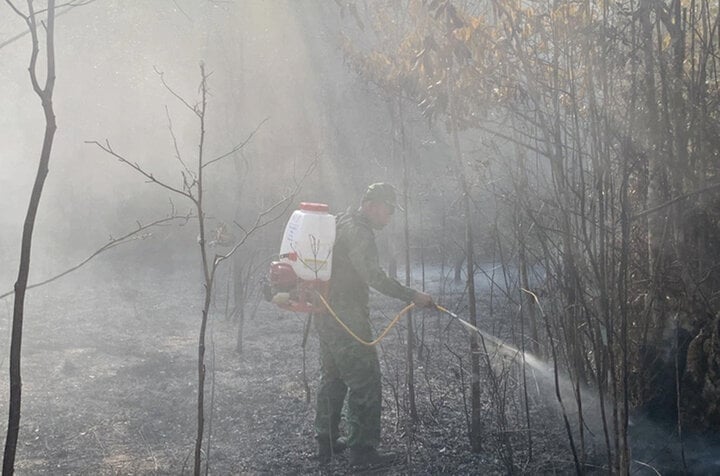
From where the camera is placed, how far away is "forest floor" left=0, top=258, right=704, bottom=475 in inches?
185

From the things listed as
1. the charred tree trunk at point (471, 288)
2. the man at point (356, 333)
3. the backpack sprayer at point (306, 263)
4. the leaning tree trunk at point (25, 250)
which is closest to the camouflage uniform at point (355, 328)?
the man at point (356, 333)

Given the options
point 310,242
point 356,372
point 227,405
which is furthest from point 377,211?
point 227,405

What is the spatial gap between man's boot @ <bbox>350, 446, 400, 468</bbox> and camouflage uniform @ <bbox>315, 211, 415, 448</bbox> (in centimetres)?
3

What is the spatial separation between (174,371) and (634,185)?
16.5ft

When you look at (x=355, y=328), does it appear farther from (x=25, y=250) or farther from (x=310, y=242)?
(x=25, y=250)

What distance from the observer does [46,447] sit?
524 centimetres

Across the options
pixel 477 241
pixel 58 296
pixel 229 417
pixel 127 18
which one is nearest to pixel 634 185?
pixel 229 417

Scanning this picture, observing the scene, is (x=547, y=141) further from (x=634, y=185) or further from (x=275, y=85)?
(x=275, y=85)

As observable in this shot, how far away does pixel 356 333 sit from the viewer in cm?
473

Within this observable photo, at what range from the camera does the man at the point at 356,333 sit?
468cm

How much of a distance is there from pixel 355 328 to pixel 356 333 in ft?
0.11

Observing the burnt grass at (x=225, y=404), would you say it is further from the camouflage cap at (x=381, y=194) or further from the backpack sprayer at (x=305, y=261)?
the camouflage cap at (x=381, y=194)

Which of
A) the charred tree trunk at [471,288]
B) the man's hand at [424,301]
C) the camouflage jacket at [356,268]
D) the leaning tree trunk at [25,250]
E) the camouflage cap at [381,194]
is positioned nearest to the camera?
the leaning tree trunk at [25,250]

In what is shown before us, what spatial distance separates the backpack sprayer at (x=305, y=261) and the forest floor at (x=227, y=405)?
2.27ft
